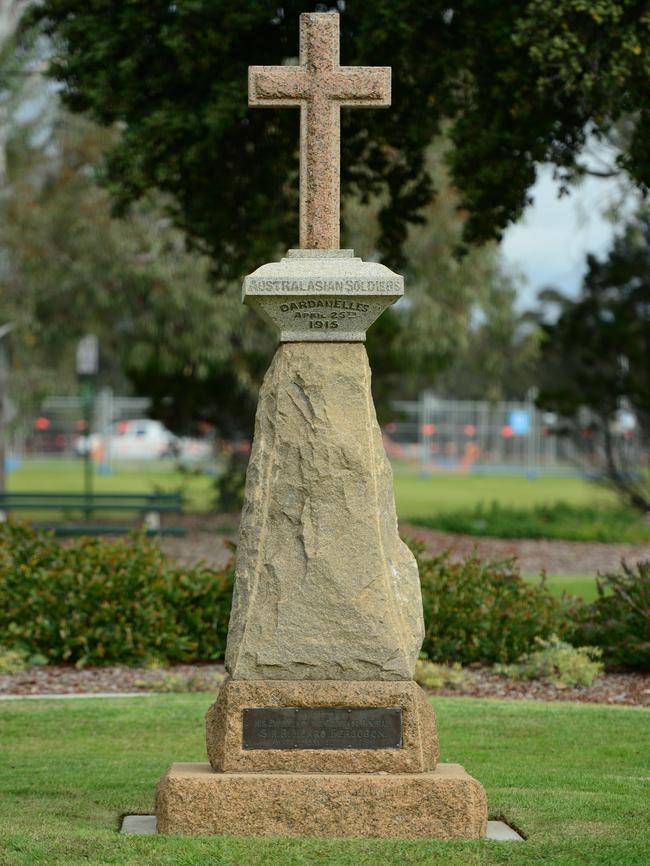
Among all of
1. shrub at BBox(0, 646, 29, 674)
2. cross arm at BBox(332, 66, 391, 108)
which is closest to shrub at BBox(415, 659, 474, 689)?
shrub at BBox(0, 646, 29, 674)

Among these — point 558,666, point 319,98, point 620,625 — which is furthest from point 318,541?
point 620,625

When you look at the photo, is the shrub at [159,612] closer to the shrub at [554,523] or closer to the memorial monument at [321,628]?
the memorial monument at [321,628]

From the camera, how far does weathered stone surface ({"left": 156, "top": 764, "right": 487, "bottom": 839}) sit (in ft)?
19.6

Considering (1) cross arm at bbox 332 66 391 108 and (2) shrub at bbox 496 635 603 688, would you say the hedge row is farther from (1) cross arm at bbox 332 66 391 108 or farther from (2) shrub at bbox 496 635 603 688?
(1) cross arm at bbox 332 66 391 108

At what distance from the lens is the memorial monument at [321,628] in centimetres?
600

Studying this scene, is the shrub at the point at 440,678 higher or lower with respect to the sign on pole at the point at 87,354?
lower

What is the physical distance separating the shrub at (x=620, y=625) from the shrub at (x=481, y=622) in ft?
0.71

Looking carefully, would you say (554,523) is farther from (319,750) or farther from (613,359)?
(319,750)

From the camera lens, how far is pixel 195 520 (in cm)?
2466

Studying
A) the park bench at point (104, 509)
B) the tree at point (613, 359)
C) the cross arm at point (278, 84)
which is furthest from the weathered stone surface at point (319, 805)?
the tree at point (613, 359)

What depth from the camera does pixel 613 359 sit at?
2172 centimetres

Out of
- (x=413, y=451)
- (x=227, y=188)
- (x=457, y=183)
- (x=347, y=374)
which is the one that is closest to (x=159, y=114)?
(x=227, y=188)

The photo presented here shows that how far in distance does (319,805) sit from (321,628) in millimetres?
744

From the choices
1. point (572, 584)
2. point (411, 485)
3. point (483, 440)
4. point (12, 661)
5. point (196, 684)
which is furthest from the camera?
point (483, 440)
